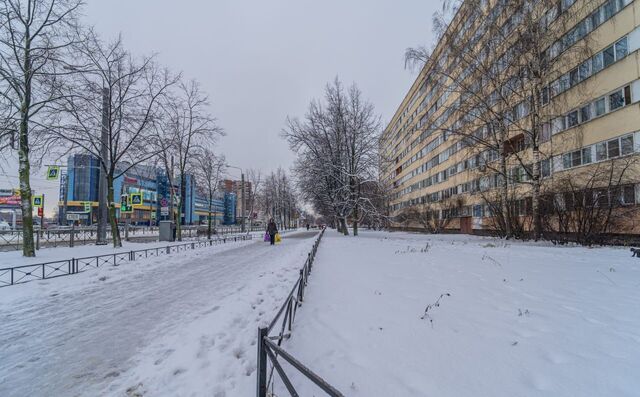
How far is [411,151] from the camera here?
186 ft

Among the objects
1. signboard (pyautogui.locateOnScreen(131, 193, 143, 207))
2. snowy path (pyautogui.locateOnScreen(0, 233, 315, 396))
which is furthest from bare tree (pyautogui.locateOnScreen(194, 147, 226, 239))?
snowy path (pyautogui.locateOnScreen(0, 233, 315, 396))

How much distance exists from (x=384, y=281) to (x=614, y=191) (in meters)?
11.8

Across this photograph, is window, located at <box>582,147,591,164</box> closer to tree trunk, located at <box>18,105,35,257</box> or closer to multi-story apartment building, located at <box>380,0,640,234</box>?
multi-story apartment building, located at <box>380,0,640,234</box>

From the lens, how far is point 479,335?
3871 mm

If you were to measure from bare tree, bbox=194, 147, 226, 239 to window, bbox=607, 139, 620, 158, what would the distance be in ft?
92.1

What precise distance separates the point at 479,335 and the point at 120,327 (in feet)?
19.7

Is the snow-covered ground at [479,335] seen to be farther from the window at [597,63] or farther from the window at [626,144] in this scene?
the window at [597,63]

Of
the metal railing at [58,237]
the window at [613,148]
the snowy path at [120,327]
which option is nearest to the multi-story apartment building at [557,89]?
the window at [613,148]

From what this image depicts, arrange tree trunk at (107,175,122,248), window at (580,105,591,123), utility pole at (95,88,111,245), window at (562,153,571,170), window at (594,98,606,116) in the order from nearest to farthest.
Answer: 1. tree trunk at (107,175,122,248)
2. utility pole at (95,88,111,245)
3. window at (594,98,606,116)
4. window at (580,105,591,123)
5. window at (562,153,571,170)

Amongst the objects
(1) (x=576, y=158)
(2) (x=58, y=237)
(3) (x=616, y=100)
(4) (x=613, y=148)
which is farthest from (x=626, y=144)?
(2) (x=58, y=237)

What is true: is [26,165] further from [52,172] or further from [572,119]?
[572,119]

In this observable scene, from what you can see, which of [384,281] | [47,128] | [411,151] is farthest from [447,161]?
[47,128]

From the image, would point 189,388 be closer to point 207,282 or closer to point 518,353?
point 518,353

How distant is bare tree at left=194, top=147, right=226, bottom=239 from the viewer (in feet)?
88.6
